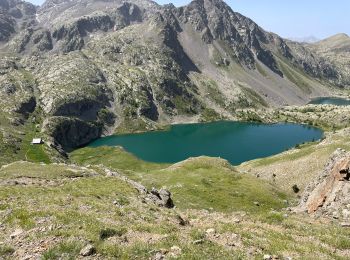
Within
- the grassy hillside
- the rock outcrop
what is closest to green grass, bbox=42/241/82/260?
the rock outcrop

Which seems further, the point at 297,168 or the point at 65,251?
the point at 297,168

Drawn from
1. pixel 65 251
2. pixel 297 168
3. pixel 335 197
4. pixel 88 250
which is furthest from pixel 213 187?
pixel 65 251

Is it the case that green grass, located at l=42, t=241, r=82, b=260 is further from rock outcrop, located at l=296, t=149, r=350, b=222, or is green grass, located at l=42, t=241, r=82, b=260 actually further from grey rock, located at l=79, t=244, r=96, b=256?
rock outcrop, located at l=296, t=149, r=350, b=222

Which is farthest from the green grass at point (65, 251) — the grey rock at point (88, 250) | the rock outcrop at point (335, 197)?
the rock outcrop at point (335, 197)

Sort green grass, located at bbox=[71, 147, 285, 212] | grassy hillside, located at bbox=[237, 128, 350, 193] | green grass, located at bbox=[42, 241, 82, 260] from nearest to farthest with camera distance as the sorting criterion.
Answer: green grass, located at bbox=[42, 241, 82, 260] → green grass, located at bbox=[71, 147, 285, 212] → grassy hillside, located at bbox=[237, 128, 350, 193]

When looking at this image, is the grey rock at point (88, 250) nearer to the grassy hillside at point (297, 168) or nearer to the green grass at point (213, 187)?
the green grass at point (213, 187)

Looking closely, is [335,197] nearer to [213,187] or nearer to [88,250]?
[88,250]

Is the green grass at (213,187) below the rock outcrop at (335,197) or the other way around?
below

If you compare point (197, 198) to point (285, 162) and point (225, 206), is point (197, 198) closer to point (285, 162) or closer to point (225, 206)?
point (225, 206)

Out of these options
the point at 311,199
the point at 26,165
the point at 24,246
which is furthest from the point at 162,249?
the point at 26,165

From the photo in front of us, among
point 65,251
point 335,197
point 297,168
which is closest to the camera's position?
point 65,251

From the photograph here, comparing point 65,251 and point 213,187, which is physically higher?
point 65,251

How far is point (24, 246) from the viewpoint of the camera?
72.8ft

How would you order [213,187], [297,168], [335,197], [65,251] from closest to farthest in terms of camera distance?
[65,251] → [335,197] → [213,187] → [297,168]
